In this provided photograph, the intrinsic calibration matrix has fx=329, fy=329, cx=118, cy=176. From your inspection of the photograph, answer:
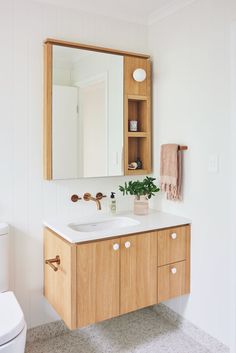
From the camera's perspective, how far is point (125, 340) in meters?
2.29

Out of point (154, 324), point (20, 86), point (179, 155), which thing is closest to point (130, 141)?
point (179, 155)

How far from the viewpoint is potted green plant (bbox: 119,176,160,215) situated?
2441 mm

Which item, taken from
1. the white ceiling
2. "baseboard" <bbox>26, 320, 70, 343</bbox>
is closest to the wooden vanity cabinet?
"baseboard" <bbox>26, 320, 70, 343</bbox>

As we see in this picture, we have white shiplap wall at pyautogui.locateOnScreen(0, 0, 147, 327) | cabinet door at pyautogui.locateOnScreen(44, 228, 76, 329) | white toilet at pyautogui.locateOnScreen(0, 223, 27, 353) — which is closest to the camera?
white toilet at pyautogui.locateOnScreen(0, 223, 27, 353)

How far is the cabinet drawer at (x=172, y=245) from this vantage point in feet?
7.14

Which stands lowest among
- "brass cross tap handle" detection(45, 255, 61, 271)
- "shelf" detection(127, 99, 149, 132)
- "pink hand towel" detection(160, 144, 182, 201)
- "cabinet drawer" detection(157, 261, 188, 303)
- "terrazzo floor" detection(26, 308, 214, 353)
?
"terrazzo floor" detection(26, 308, 214, 353)

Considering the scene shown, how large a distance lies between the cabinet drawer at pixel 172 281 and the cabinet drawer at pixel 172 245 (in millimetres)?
44

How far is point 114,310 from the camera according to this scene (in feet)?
6.61

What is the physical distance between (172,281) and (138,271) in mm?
310

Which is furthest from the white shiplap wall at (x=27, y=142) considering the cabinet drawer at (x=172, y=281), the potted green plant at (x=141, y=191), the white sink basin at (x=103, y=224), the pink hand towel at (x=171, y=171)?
the cabinet drawer at (x=172, y=281)

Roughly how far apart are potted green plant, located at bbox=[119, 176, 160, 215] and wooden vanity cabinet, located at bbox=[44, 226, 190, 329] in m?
0.34

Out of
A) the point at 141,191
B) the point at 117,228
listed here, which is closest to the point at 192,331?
the point at 117,228

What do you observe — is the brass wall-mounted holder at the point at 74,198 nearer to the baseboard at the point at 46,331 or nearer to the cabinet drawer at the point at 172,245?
the cabinet drawer at the point at 172,245

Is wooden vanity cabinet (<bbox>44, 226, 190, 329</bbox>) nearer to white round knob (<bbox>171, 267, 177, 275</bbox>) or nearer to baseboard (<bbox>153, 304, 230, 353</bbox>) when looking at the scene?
white round knob (<bbox>171, 267, 177, 275</bbox>)
